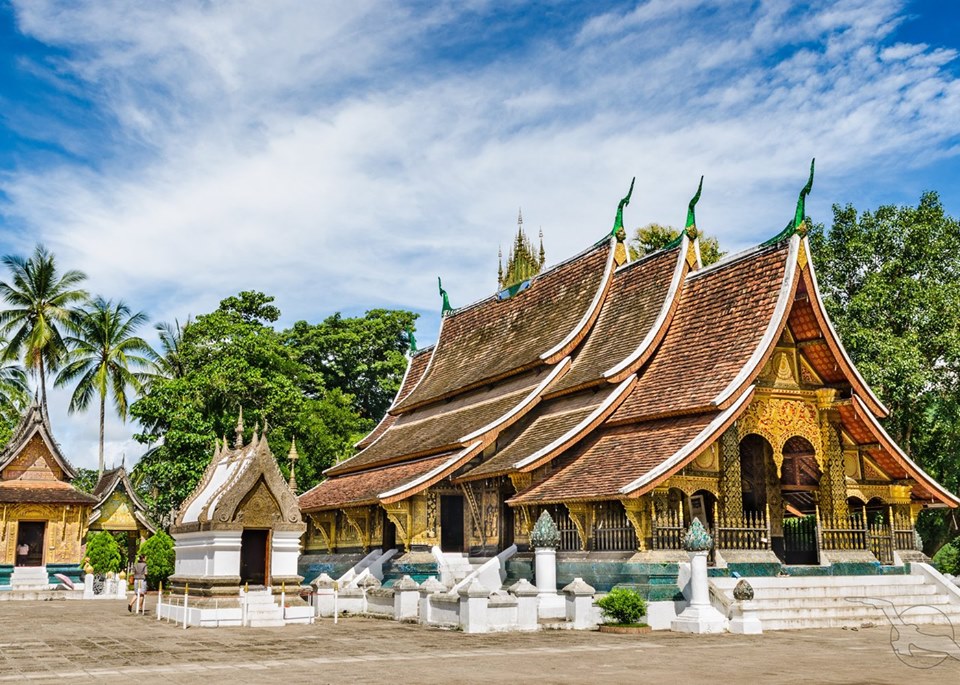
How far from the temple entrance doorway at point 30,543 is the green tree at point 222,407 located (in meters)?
4.28

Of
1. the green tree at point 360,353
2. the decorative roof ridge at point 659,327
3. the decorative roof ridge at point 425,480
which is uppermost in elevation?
the green tree at point 360,353

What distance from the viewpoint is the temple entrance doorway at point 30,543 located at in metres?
33.2

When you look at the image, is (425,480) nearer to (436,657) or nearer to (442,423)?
(442,423)

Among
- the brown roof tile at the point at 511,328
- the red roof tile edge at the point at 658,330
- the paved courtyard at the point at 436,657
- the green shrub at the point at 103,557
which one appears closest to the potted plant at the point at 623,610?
the paved courtyard at the point at 436,657

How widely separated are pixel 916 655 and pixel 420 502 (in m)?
10.6

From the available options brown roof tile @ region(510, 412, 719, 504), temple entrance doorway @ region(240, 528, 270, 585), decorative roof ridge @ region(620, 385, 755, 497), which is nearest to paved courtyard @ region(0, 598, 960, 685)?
temple entrance doorway @ region(240, 528, 270, 585)

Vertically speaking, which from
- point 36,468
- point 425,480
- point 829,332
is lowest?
point 425,480

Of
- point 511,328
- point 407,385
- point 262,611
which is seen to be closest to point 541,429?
point 511,328

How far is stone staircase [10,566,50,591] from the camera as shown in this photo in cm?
3077

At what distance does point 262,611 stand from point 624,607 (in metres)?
5.84

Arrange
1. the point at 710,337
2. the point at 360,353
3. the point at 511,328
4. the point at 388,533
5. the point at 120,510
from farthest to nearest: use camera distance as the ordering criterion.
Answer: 1. the point at 360,353
2. the point at 120,510
3. the point at 511,328
4. the point at 388,533
5. the point at 710,337

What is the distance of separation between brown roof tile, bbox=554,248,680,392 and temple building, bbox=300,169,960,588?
0.17 ft

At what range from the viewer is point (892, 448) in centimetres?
1798

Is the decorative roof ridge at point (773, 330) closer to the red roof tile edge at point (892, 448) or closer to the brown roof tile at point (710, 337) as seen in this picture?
the brown roof tile at point (710, 337)
